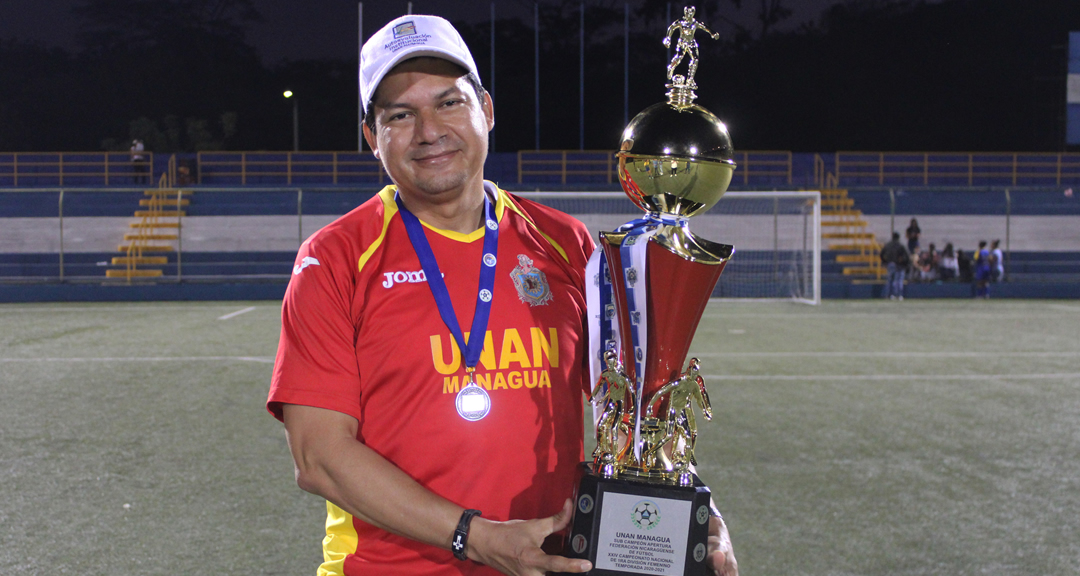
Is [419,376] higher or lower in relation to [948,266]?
lower

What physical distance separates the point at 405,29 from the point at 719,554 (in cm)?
96

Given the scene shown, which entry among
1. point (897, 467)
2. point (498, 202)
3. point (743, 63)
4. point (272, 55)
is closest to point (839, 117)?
point (743, 63)

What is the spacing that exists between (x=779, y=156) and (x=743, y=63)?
737 cm

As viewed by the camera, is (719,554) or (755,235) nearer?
(719,554)

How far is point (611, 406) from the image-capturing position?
1.30m

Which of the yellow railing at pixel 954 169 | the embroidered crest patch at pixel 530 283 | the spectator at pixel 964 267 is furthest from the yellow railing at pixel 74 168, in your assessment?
the embroidered crest patch at pixel 530 283

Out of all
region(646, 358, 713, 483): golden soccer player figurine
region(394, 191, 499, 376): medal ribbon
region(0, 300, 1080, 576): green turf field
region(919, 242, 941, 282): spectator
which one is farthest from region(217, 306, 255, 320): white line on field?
region(919, 242, 941, 282): spectator

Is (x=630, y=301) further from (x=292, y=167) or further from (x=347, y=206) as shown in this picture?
(x=292, y=167)

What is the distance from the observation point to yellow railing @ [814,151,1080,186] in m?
23.6

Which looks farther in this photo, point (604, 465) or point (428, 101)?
point (428, 101)

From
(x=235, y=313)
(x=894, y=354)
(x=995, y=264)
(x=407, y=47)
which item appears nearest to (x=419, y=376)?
(x=407, y=47)

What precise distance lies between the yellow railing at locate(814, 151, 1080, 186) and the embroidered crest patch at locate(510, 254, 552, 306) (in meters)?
23.0

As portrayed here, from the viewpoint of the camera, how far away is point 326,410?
1.28 meters

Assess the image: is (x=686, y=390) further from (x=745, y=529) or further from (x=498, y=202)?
(x=745, y=529)
